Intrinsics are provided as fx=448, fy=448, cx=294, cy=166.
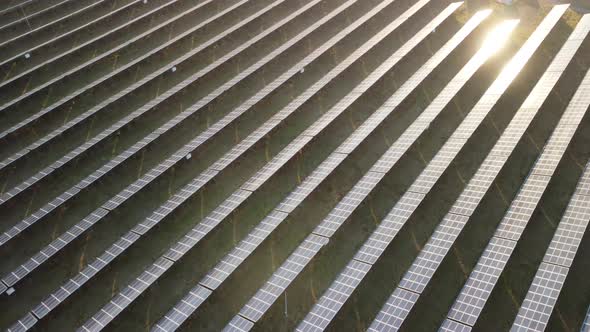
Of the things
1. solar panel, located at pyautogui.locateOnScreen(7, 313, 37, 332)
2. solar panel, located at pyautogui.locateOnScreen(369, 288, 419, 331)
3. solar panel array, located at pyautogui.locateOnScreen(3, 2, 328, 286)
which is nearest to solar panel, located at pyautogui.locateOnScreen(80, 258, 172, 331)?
solar panel, located at pyautogui.locateOnScreen(7, 313, 37, 332)

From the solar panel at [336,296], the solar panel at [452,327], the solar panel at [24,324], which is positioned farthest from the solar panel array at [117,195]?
the solar panel at [452,327]

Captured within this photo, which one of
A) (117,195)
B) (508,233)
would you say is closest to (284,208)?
(117,195)

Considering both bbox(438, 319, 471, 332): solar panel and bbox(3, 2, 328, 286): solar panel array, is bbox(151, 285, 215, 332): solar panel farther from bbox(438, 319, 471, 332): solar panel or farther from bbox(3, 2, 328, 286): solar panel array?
bbox(438, 319, 471, 332): solar panel

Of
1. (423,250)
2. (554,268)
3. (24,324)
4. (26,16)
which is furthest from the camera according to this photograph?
(26,16)

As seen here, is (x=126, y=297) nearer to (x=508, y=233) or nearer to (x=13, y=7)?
(x=508, y=233)

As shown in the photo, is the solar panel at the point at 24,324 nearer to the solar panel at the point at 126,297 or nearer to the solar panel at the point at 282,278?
the solar panel at the point at 126,297

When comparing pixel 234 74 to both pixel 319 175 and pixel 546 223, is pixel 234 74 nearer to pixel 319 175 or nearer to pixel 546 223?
pixel 319 175

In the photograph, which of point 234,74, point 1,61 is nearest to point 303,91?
point 234,74
